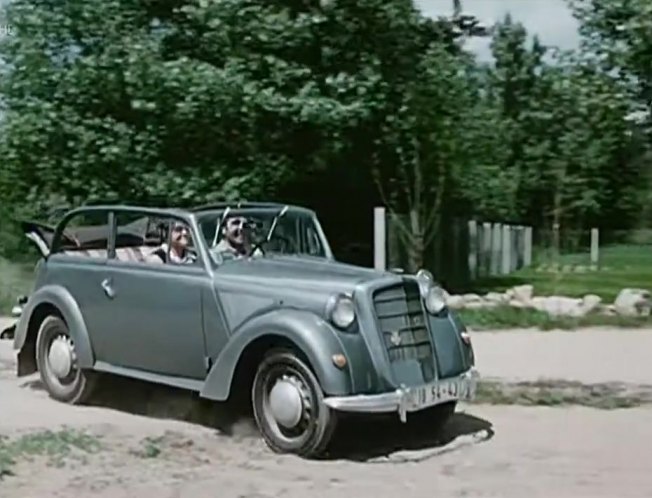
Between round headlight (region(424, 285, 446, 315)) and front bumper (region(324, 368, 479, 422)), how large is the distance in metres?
0.42

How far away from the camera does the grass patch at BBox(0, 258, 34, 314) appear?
1235 cm

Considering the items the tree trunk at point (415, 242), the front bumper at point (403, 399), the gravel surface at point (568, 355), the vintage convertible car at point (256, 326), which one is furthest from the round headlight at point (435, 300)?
the tree trunk at point (415, 242)

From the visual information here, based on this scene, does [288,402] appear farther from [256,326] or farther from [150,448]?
[150,448]

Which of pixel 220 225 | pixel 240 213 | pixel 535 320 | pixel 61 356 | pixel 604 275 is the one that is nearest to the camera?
pixel 220 225

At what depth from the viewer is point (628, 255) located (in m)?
11.9

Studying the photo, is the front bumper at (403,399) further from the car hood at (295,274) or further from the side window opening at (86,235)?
the side window opening at (86,235)

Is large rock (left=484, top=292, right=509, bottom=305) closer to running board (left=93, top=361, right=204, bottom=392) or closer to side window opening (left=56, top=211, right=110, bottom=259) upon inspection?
side window opening (left=56, top=211, right=110, bottom=259)

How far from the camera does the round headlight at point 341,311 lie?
611 centimetres

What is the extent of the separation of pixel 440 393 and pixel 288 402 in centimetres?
80

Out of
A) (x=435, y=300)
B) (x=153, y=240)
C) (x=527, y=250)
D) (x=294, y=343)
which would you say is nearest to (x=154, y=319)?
(x=153, y=240)

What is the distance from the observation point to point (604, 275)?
39.3 feet

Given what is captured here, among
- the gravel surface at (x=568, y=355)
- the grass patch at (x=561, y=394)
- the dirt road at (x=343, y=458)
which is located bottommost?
the dirt road at (x=343, y=458)

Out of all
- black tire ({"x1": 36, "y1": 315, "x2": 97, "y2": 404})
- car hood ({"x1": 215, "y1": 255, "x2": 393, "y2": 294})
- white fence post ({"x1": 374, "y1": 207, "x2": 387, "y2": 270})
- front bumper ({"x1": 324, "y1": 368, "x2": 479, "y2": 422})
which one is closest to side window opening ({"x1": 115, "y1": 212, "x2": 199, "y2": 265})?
car hood ({"x1": 215, "y1": 255, "x2": 393, "y2": 294})

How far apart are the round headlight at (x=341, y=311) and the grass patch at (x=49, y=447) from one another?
140 centimetres
